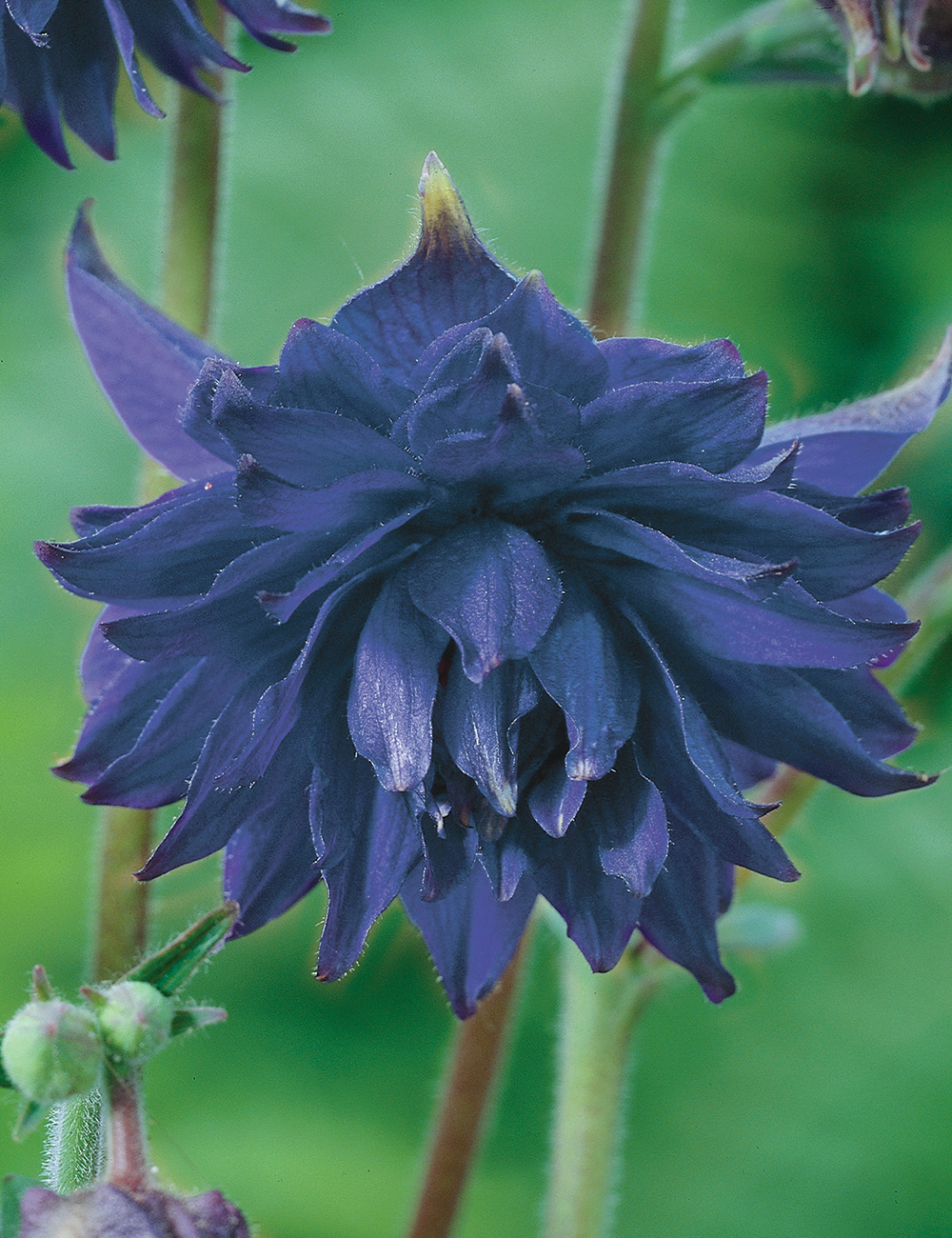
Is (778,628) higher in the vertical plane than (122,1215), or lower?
higher

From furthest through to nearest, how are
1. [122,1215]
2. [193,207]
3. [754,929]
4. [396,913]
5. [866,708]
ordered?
1. [396,913]
2. [754,929]
3. [193,207]
4. [866,708]
5. [122,1215]

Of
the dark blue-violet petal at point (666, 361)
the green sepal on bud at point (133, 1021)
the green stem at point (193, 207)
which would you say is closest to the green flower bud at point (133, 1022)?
the green sepal on bud at point (133, 1021)

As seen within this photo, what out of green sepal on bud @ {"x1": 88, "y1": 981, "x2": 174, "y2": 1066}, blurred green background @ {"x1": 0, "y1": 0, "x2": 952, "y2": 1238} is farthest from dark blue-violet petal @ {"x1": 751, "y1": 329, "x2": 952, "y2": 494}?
blurred green background @ {"x1": 0, "y1": 0, "x2": 952, "y2": 1238}

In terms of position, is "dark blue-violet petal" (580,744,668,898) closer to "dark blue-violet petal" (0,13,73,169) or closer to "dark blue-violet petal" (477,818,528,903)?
"dark blue-violet petal" (477,818,528,903)

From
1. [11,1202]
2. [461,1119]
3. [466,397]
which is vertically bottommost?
[461,1119]

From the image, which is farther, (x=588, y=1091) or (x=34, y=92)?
(x=588, y=1091)

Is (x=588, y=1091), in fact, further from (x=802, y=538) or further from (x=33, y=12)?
(x=33, y=12)

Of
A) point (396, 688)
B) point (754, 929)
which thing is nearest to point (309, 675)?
point (396, 688)
